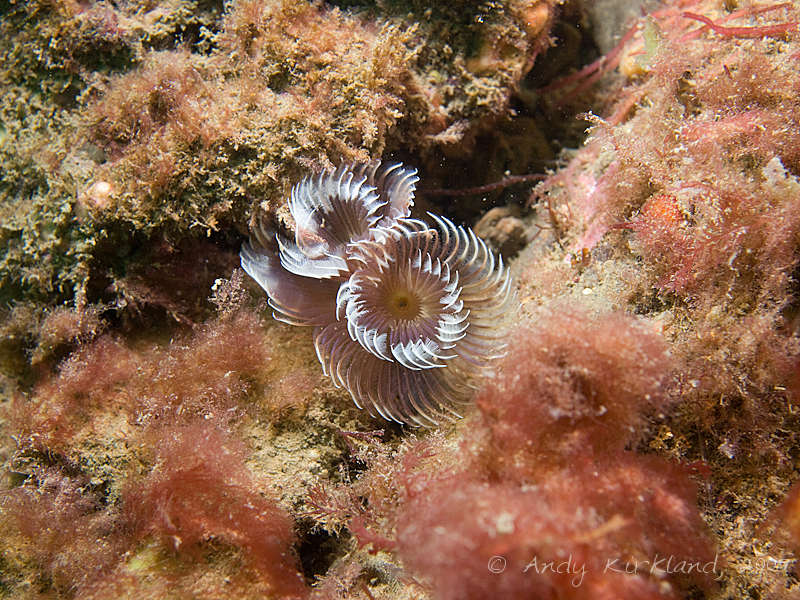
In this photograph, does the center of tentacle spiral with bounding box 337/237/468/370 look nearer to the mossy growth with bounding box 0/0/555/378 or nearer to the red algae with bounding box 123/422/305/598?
the mossy growth with bounding box 0/0/555/378

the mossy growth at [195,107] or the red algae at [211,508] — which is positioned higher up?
the mossy growth at [195,107]

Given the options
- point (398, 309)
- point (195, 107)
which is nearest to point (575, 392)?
point (398, 309)

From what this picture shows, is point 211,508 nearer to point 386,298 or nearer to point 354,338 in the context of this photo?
point 354,338

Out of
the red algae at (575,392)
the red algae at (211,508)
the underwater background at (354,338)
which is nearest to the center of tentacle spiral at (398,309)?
the underwater background at (354,338)

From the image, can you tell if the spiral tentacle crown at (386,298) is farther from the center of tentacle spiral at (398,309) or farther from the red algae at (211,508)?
the red algae at (211,508)

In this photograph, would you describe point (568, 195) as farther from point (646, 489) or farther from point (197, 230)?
point (197, 230)

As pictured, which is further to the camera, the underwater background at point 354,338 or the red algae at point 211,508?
the red algae at point 211,508

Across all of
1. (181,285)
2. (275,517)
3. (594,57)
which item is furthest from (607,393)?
(594,57)

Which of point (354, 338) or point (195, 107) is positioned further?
point (195, 107)

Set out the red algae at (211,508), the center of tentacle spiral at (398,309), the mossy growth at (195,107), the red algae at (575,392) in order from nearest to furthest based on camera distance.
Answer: the red algae at (575,392), the red algae at (211,508), the center of tentacle spiral at (398,309), the mossy growth at (195,107)
